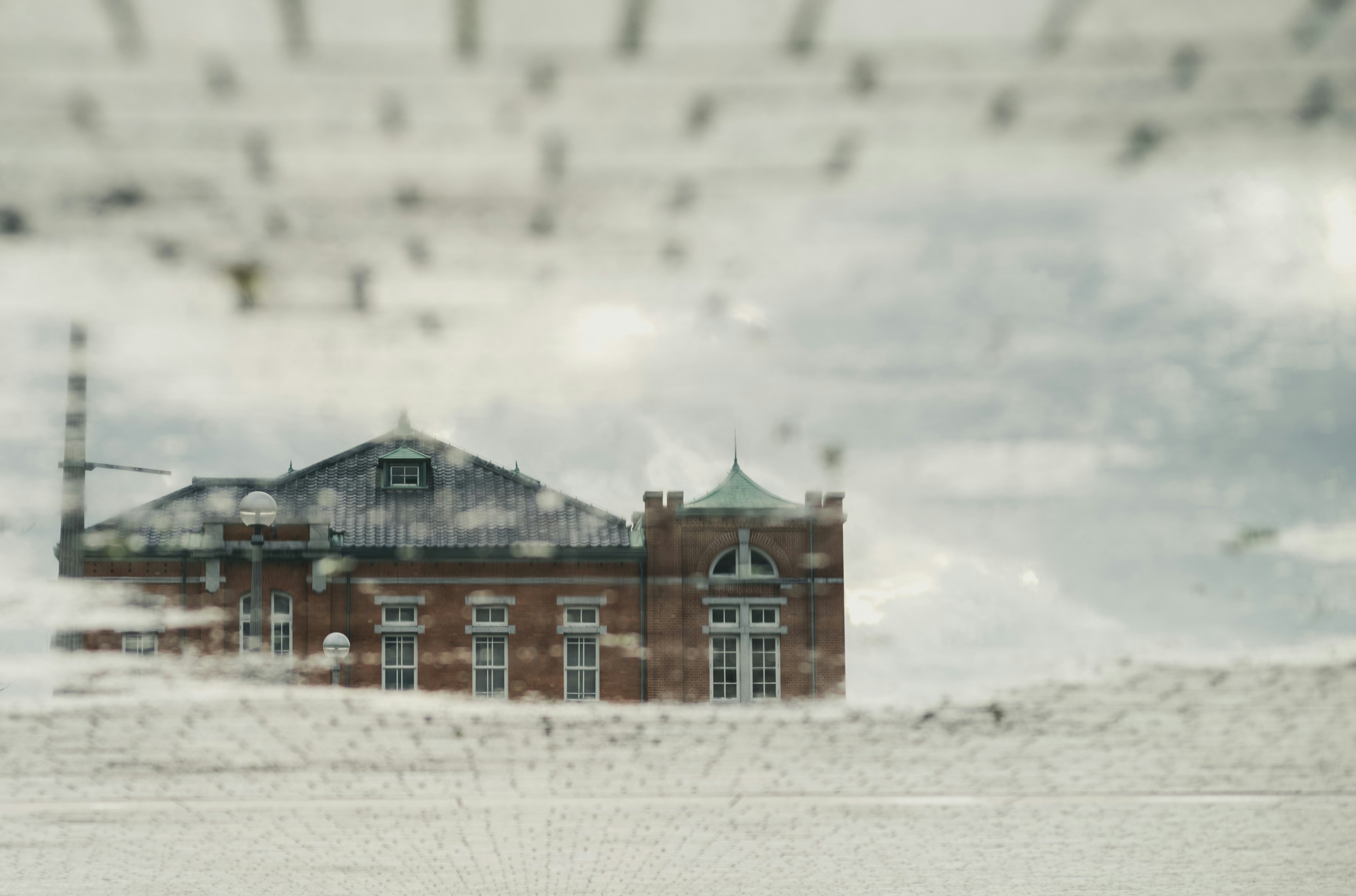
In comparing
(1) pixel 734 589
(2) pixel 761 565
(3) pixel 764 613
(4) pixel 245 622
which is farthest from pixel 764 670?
(4) pixel 245 622

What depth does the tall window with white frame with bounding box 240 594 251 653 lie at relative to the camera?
29016mm

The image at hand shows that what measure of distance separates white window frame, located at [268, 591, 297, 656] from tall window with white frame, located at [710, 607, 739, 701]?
9880 mm

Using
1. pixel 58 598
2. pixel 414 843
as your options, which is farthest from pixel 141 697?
pixel 414 843

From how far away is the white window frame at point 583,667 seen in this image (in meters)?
29.4

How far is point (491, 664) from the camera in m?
29.6

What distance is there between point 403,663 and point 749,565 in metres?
8.53

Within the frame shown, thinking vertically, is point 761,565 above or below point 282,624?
above

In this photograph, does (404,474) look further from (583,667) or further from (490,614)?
(583,667)

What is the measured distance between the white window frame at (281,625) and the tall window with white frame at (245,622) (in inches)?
19.2

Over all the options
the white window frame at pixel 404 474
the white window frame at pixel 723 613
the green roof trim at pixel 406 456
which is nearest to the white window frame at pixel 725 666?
the white window frame at pixel 723 613

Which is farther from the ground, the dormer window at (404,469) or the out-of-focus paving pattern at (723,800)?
the dormer window at (404,469)

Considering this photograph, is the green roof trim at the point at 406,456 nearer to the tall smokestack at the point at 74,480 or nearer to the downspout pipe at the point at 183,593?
the downspout pipe at the point at 183,593

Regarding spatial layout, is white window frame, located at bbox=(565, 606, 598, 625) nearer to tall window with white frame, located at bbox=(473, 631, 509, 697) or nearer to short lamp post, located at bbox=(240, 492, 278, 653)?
tall window with white frame, located at bbox=(473, 631, 509, 697)

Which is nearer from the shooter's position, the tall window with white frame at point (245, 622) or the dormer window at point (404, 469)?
the tall window with white frame at point (245, 622)
